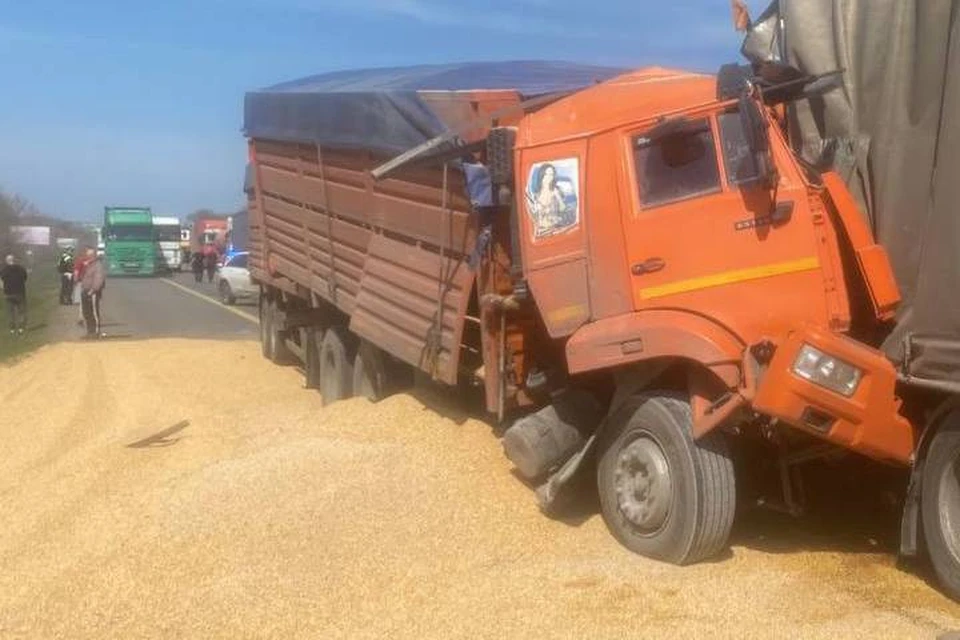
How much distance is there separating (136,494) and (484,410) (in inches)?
102

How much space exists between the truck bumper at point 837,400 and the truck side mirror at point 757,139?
33.1 inches

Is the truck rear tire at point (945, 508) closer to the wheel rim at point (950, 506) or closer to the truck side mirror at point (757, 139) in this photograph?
the wheel rim at point (950, 506)

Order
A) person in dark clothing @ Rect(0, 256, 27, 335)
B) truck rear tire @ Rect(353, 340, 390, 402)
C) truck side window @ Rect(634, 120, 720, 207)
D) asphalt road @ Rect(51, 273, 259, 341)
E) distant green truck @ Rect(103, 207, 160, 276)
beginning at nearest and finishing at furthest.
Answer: truck side window @ Rect(634, 120, 720, 207) < truck rear tire @ Rect(353, 340, 390, 402) < asphalt road @ Rect(51, 273, 259, 341) < person in dark clothing @ Rect(0, 256, 27, 335) < distant green truck @ Rect(103, 207, 160, 276)

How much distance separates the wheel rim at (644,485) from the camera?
780 centimetres

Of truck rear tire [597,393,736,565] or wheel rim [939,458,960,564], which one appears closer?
wheel rim [939,458,960,564]

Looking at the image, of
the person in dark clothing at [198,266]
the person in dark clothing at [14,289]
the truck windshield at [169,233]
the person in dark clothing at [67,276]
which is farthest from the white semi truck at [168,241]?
the person in dark clothing at [14,289]

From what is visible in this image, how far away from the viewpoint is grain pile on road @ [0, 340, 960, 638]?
6879mm

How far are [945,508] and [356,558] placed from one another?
3135mm

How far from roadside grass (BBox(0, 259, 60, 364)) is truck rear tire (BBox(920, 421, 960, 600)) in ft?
56.9

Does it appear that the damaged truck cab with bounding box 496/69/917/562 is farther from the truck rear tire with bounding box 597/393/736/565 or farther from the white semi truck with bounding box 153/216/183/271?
the white semi truck with bounding box 153/216/183/271

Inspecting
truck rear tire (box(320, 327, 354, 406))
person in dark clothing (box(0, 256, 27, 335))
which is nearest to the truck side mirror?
Answer: truck rear tire (box(320, 327, 354, 406))

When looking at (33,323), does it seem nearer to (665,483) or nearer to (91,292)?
(91,292)

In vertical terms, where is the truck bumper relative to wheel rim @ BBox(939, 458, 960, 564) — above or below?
above

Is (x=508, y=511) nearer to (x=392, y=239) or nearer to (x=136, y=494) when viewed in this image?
(x=136, y=494)
